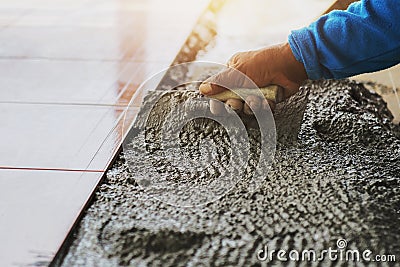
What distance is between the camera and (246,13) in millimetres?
2711

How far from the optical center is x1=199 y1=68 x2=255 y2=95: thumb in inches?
57.5

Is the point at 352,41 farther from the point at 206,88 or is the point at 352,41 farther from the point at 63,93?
the point at 63,93

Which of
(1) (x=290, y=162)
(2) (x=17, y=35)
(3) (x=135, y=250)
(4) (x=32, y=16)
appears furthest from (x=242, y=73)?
(4) (x=32, y=16)

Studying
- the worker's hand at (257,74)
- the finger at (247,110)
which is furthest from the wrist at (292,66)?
the finger at (247,110)

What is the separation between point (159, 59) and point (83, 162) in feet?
2.67

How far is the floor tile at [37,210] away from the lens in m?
1.05

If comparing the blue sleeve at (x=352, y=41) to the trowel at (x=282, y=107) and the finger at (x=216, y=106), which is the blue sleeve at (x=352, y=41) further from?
the finger at (x=216, y=106)

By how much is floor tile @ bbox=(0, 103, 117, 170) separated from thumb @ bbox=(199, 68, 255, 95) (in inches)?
11.2

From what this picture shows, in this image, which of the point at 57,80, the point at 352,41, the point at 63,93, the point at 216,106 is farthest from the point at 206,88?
the point at 57,80

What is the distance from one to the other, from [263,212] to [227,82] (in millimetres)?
423

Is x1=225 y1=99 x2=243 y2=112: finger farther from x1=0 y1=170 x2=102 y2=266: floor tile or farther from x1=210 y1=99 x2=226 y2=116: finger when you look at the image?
x1=0 y1=170 x2=102 y2=266: floor tile

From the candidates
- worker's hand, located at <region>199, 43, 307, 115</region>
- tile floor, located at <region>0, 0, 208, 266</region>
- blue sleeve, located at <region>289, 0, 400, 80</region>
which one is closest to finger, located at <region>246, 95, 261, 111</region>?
worker's hand, located at <region>199, 43, 307, 115</region>

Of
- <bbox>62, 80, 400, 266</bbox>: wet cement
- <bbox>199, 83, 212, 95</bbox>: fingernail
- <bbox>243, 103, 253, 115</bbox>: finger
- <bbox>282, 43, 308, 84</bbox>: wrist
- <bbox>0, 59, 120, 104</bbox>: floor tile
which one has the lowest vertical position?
<bbox>62, 80, 400, 266</bbox>: wet cement

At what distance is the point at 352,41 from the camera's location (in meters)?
1.37
